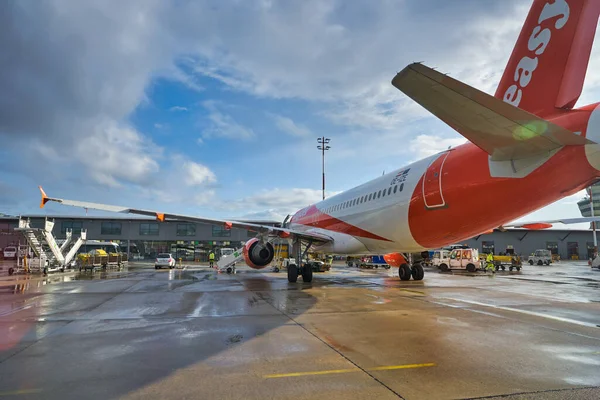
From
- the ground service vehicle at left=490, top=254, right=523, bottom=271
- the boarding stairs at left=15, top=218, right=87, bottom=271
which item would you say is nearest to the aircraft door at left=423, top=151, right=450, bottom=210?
the boarding stairs at left=15, top=218, right=87, bottom=271

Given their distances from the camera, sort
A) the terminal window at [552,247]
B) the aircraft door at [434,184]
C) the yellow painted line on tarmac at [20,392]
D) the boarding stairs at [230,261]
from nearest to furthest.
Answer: the yellow painted line on tarmac at [20,392], the aircraft door at [434,184], the boarding stairs at [230,261], the terminal window at [552,247]

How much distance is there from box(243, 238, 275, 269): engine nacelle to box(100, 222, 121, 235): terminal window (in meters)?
48.0

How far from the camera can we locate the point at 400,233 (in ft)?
40.0

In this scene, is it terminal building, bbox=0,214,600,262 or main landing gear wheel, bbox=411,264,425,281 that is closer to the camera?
main landing gear wheel, bbox=411,264,425,281

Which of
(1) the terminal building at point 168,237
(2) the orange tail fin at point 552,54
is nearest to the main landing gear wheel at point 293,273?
(2) the orange tail fin at point 552,54

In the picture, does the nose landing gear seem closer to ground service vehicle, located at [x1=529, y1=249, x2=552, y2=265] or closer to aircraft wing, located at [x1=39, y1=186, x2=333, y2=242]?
aircraft wing, located at [x1=39, y1=186, x2=333, y2=242]

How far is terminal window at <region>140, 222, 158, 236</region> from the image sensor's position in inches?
2327

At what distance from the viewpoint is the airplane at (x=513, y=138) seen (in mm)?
6090

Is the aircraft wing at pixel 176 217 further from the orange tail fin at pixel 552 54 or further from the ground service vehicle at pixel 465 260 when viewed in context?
the ground service vehicle at pixel 465 260

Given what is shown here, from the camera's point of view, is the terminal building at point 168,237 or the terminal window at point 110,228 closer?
the terminal building at point 168,237

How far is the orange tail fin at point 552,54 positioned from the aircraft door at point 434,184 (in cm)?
264

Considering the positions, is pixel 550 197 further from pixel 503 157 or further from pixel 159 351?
pixel 159 351

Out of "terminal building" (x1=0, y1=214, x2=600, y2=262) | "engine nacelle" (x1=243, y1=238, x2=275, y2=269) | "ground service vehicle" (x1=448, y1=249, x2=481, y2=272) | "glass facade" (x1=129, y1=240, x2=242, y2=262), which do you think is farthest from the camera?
"glass facade" (x1=129, y1=240, x2=242, y2=262)

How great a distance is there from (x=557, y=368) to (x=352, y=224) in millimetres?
10760
